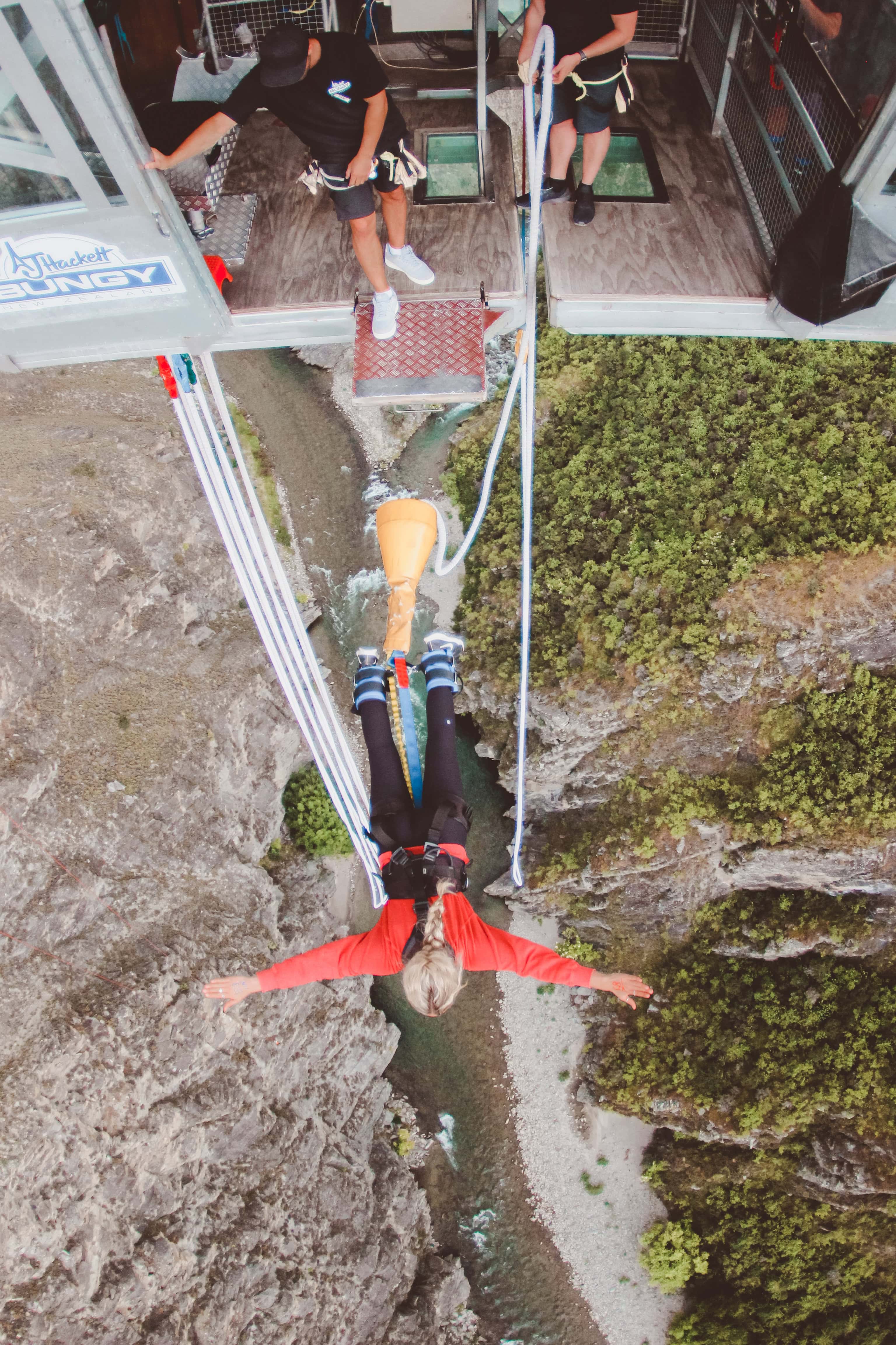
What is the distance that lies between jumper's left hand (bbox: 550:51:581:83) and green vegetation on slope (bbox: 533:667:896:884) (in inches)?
239

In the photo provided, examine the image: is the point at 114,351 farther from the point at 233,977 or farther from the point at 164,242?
the point at 233,977

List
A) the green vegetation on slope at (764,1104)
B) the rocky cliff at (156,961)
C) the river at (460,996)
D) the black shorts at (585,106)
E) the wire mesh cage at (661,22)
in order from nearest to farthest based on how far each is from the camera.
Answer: the black shorts at (585,106) < the wire mesh cage at (661,22) < the rocky cliff at (156,961) < the green vegetation on slope at (764,1104) < the river at (460,996)

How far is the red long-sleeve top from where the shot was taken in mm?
4512

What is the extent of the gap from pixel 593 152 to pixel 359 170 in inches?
77.0

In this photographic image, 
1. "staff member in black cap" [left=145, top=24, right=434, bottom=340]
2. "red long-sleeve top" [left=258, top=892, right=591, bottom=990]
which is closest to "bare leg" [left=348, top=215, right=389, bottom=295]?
"staff member in black cap" [left=145, top=24, right=434, bottom=340]

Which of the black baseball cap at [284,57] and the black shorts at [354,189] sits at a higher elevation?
the black baseball cap at [284,57]

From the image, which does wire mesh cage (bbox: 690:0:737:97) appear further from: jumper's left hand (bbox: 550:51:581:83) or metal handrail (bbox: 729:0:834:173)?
jumper's left hand (bbox: 550:51:581:83)

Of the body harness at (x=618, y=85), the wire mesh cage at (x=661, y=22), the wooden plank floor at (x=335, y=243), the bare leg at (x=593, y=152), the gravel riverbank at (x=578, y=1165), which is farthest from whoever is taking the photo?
the gravel riverbank at (x=578, y=1165)

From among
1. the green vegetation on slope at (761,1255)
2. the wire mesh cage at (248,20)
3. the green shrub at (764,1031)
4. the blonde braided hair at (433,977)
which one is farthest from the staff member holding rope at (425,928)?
the green vegetation on slope at (761,1255)

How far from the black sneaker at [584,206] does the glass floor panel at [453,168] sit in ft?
2.45

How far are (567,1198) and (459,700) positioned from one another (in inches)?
243

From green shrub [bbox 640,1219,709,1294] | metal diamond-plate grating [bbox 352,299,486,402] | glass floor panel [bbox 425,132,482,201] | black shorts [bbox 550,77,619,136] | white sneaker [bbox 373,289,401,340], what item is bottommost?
green shrub [bbox 640,1219,709,1294]

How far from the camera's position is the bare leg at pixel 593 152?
5.40 meters

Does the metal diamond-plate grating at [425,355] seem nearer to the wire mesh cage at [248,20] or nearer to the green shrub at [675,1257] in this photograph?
the wire mesh cage at [248,20]
